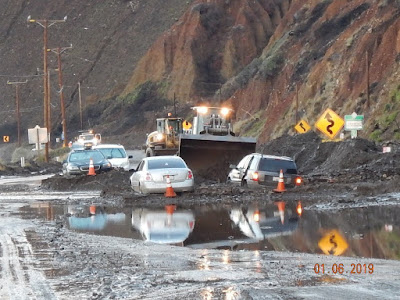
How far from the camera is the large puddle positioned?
16062 millimetres

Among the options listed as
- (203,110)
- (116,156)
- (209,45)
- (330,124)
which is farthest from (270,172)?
(209,45)

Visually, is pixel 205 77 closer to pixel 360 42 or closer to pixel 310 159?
pixel 360 42

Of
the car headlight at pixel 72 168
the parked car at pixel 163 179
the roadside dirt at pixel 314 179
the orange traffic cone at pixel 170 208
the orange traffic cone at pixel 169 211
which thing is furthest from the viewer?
the car headlight at pixel 72 168

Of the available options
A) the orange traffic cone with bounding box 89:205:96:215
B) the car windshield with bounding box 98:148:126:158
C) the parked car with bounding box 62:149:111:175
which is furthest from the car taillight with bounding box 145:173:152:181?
the car windshield with bounding box 98:148:126:158

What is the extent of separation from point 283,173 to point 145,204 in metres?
4.83

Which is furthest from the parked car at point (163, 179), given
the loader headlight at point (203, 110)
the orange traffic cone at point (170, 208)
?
the loader headlight at point (203, 110)

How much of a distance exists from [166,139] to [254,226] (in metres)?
27.2

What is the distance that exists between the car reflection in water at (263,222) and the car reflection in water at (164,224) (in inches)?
43.8

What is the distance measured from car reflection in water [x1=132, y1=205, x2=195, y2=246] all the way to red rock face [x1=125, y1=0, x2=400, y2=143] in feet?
91.5

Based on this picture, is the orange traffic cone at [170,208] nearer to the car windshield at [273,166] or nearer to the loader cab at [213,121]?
the car windshield at [273,166]

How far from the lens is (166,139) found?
46812mm

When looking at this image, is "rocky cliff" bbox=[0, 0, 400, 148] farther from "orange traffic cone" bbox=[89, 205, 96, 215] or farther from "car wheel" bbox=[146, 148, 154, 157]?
"orange traffic cone" bbox=[89, 205, 96, 215]

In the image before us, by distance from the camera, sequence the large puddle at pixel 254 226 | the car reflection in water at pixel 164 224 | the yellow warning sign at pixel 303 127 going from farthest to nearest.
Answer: the yellow warning sign at pixel 303 127 → the car reflection in water at pixel 164 224 → the large puddle at pixel 254 226

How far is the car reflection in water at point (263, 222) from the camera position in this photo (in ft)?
60.1
